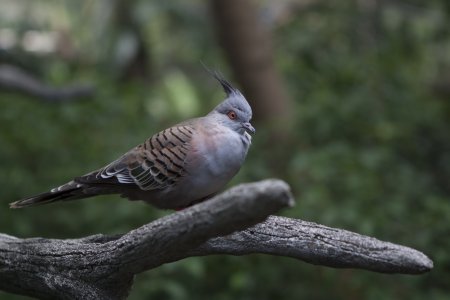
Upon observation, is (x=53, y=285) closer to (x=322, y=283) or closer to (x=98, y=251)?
(x=98, y=251)

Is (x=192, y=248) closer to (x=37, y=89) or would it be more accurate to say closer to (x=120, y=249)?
(x=120, y=249)

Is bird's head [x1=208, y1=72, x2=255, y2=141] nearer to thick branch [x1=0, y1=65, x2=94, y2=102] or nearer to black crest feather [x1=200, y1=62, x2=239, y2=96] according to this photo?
black crest feather [x1=200, y1=62, x2=239, y2=96]

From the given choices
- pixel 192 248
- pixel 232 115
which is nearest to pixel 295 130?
pixel 232 115

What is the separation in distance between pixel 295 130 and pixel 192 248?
379 cm

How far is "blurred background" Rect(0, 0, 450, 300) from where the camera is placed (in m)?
4.70

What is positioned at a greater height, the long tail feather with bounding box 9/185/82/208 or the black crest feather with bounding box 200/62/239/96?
the black crest feather with bounding box 200/62/239/96

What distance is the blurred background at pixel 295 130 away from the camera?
4695 mm

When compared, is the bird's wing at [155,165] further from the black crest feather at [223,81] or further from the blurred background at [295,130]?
the blurred background at [295,130]

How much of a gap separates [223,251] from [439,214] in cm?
232

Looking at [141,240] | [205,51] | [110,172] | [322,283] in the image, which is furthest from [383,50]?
[141,240]

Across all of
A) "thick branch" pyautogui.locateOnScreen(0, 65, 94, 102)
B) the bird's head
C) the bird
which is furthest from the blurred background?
the bird's head

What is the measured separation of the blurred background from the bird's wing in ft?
4.81

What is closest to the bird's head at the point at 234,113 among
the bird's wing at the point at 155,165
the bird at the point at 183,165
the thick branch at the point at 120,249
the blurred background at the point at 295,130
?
the bird at the point at 183,165

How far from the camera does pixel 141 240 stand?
237 centimetres
